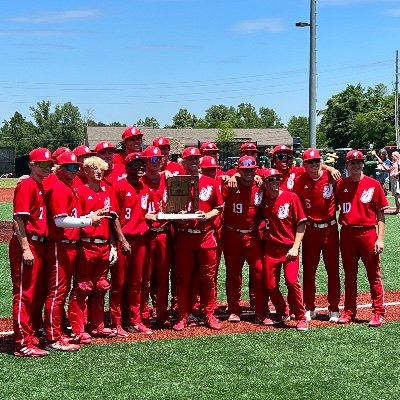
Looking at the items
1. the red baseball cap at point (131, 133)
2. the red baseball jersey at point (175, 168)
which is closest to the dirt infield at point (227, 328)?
the red baseball jersey at point (175, 168)

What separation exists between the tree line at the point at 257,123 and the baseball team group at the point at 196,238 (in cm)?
5833

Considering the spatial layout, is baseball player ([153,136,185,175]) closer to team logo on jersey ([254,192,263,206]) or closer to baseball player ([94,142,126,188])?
baseball player ([94,142,126,188])

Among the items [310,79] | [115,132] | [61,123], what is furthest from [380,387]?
[61,123]

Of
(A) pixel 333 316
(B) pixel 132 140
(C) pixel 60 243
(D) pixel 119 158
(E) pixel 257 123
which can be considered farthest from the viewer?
(E) pixel 257 123

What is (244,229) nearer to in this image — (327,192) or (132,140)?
(327,192)

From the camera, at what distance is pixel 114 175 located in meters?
8.01

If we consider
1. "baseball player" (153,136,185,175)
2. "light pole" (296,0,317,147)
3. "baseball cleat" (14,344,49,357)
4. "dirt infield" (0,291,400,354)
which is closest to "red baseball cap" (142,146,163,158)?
"baseball player" (153,136,185,175)

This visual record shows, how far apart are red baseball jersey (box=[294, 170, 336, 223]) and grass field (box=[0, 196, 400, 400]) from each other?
1.32 m

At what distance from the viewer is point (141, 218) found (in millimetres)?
7613

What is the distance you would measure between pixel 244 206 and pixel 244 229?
0.27 m

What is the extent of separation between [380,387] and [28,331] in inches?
131

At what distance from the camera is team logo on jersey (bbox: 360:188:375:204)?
8.00 m

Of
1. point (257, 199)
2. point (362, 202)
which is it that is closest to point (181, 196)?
point (257, 199)

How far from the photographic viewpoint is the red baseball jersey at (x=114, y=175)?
7780 mm
